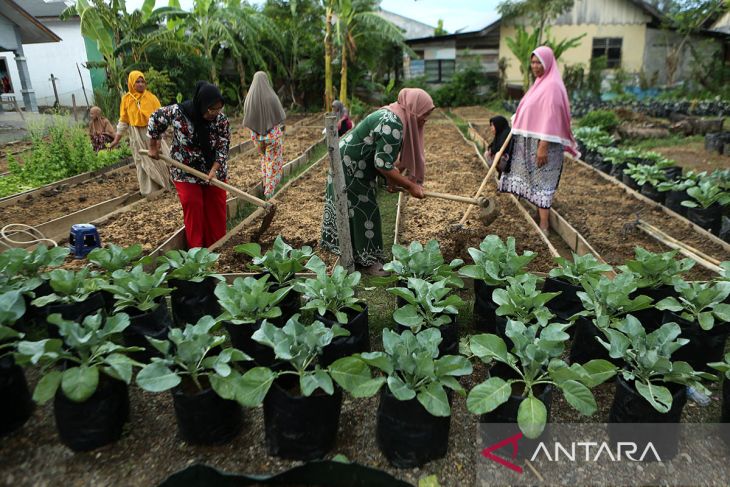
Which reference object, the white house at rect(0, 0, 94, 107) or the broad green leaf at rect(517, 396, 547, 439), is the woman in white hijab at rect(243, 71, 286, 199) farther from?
the white house at rect(0, 0, 94, 107)

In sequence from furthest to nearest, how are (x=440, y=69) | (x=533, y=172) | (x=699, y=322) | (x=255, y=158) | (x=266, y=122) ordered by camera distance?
(x=440, y=69)
(x=255, y=158)
(x=266, y=122)
(x=533, y=172)
(x=699, y=322)

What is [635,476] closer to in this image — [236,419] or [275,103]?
[236,419]

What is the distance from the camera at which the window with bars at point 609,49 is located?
18.9 meters

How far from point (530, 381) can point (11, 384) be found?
7.29 feet

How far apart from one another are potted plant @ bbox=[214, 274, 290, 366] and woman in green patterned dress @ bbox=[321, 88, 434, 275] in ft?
3.97

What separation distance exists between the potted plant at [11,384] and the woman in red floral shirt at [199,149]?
1735 millimetres

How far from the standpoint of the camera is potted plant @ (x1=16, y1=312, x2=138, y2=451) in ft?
6.22

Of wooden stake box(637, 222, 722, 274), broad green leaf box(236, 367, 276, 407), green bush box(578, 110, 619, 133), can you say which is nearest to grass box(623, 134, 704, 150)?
green bush box(578, 110, 619, 133)

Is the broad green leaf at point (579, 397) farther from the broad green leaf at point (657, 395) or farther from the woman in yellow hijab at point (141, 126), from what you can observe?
the woman in yellow hijab at point (141, 126)

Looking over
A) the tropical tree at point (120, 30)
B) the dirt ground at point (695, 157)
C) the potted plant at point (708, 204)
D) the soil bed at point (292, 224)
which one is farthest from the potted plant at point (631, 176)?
the tropical tree at point (120, 30)

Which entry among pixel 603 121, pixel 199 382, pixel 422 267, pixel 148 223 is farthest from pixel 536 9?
pixel 199 382

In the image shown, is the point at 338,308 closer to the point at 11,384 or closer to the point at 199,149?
the point at 11,384

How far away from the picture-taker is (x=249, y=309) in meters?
2.41

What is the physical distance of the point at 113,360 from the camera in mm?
1942
